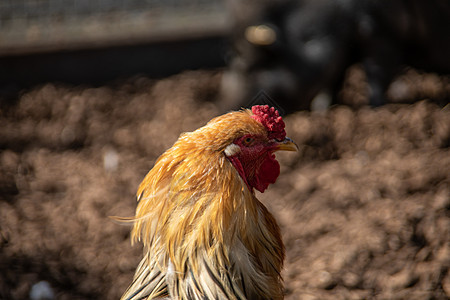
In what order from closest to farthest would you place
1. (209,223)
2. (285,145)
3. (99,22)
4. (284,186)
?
(209,223) → (285,145) → (284,186) → (99,22)

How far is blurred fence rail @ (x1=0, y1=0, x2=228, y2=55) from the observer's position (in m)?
6.22

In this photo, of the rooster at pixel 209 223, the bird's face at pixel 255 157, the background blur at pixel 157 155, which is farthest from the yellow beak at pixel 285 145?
the background blur at pixel 157 155

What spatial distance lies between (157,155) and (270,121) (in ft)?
9.14

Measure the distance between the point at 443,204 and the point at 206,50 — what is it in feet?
12.4

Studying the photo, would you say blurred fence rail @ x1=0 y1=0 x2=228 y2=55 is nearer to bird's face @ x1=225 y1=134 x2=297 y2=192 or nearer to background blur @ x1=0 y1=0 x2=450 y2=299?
background blur @ x1=0 y1=0 x2=450 y2=299

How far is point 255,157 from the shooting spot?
2.06 m

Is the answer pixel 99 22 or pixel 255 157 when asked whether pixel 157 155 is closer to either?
pixel 99 22

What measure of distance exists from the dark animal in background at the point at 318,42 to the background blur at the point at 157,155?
0.16m

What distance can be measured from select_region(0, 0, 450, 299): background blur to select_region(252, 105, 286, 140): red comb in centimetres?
141

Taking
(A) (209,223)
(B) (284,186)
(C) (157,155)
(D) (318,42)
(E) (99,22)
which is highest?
(E) (99,22)

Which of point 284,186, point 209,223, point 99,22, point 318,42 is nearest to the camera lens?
point 209,223

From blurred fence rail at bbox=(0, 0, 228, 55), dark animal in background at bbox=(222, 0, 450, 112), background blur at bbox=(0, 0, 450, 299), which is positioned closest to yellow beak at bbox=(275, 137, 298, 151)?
background blur at bbox=(0, 0, 450, 299)

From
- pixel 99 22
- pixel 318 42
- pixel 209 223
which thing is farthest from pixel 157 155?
pixel 209 223

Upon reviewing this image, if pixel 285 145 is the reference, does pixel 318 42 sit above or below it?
above
